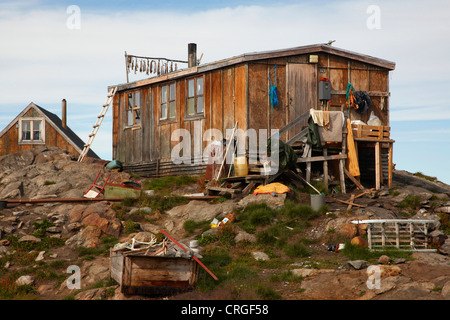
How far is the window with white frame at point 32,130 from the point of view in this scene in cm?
3553

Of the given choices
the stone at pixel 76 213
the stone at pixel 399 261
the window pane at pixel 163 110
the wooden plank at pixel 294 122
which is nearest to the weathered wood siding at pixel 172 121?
the window pane at pixel 163 110

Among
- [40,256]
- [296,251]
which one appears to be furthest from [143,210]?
[296,251]

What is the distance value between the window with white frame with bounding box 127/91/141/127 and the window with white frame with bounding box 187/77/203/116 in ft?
12.7

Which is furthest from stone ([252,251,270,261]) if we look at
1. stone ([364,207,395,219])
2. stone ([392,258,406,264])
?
stone ([364,207,395,219])

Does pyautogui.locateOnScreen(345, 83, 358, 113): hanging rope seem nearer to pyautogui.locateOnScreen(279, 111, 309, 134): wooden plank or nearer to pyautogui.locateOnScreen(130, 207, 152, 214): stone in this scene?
pyautogui.locateOnScreen(279, 111, 309, 134): wooden plank

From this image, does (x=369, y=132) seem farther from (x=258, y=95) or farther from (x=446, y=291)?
(x=446, y=291)

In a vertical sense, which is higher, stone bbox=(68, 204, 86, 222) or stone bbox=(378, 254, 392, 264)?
stone bbox=(68, 204, 86, 222)

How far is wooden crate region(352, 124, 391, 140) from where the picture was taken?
859 inches

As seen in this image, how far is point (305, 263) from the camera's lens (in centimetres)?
1373

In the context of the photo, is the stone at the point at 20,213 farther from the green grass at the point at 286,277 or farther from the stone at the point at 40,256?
the green grass at the point at 286,277

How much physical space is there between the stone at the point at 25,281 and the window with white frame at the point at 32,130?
23.0 metres

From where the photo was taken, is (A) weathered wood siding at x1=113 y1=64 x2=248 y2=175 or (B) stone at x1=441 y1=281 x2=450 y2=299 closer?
(B) stone at x1=441 y1=281 x2=450 y2=299

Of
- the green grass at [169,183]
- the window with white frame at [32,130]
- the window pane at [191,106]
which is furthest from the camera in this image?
the window with white frame at [32,130]
